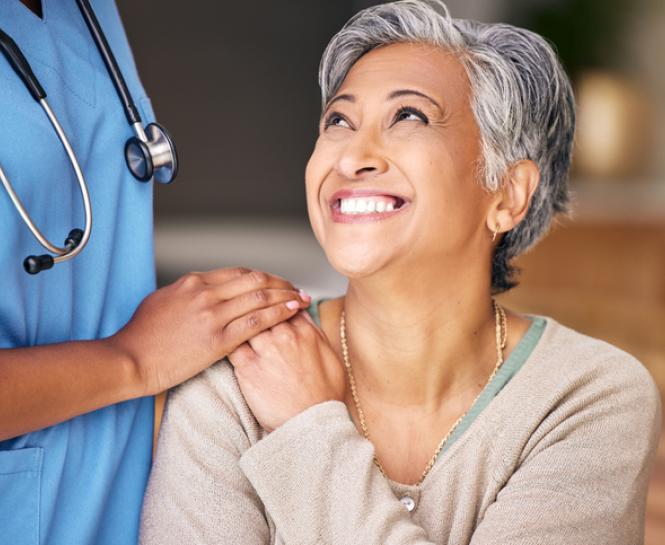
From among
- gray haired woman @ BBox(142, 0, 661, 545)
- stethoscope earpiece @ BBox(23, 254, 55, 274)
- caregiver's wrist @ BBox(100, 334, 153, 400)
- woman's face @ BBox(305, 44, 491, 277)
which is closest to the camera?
stethoscope earpiece @ BBox(23, 254, 55, 274)

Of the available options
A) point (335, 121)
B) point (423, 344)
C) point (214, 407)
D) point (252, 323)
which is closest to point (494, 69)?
point (335, 121)

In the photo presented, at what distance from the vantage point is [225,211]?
7.27 meters

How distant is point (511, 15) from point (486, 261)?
6335 mm

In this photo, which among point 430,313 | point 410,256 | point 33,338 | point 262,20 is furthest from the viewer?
point 262,20

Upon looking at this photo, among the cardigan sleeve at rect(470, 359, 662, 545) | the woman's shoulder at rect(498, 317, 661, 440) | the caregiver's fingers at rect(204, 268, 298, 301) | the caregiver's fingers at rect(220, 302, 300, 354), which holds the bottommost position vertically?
the cardigan sleeve at rect(470, 359, 662, 545)

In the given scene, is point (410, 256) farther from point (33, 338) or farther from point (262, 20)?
point (262, 20)

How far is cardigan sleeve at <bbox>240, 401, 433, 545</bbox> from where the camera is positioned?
4.15ft

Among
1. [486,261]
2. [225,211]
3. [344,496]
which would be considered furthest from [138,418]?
[225,211]

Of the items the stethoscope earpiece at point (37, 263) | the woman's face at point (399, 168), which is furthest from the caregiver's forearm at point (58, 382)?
the woman's face at point (399, 168)

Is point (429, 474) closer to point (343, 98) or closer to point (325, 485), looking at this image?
point (325, 485)

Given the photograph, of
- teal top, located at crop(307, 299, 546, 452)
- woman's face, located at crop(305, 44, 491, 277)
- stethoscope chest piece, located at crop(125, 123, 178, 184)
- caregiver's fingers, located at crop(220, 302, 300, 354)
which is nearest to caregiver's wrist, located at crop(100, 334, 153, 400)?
caregiver's fingers, located at crop(220, 302, 300, 354)

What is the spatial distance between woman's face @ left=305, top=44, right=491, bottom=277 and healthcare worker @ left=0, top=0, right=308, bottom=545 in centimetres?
16

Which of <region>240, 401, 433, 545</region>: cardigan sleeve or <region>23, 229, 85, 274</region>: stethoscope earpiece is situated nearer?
<region>23, 229, 85, 274</region>: stethoscope earpiece

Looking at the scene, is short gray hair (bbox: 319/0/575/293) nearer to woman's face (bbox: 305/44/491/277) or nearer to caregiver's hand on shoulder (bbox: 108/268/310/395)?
woman's face (bbox: 305/44/491/277)
